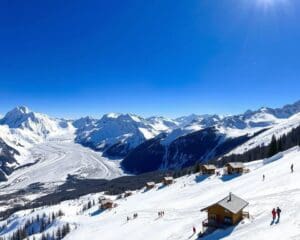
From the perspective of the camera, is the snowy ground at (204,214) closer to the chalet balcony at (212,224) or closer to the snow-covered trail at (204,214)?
the snow-covered trail at (204,214)

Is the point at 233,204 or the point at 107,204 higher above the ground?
the point at 233,204

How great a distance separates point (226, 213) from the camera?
58.4 metres

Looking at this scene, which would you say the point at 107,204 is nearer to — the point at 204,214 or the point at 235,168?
the point at 235,168

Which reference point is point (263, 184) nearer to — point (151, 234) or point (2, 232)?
point (151, 234)

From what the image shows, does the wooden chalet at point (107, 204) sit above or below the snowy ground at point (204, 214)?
below

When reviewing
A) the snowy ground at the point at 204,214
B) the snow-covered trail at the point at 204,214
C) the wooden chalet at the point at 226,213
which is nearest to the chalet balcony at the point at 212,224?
the wooden chalet at the point at 226,213

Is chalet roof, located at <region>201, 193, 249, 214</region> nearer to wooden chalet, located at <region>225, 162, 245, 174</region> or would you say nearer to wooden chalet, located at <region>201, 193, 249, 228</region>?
wooden chalet, located at <region>201, 193, 249, 228</region>

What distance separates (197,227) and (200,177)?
237 feet

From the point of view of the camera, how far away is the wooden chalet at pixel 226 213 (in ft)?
189

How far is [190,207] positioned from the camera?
86.1 metres

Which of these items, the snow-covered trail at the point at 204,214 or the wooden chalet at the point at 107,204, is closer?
the snow-covered trail at the point at 204,214

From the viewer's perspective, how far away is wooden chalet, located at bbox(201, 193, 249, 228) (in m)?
57.7

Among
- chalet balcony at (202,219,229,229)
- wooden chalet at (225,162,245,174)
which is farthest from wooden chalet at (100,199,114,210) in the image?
chalet balcony at (202,219,229,229)

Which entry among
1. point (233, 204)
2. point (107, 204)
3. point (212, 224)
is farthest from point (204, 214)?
point (107, 204)
